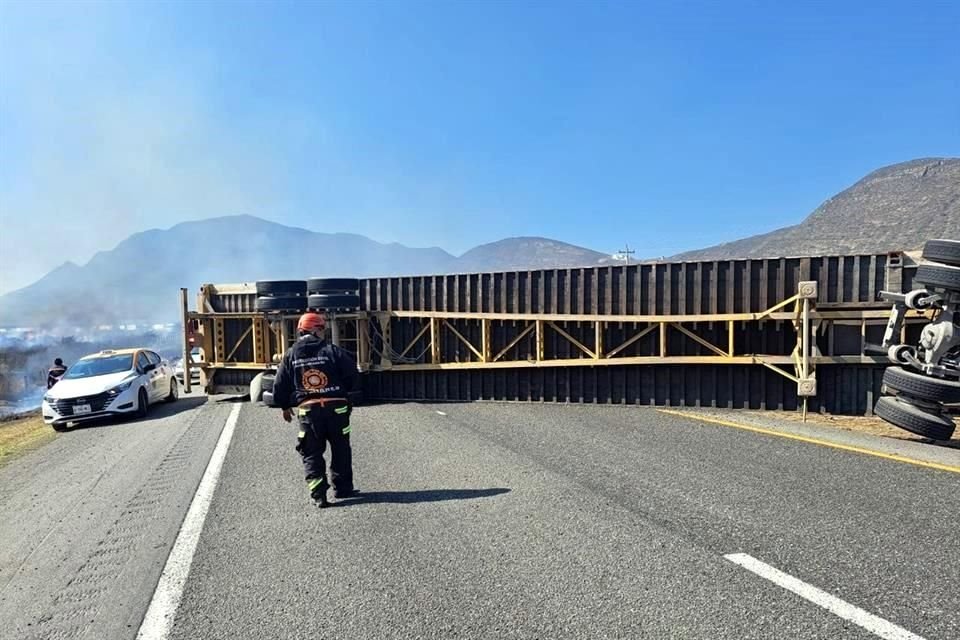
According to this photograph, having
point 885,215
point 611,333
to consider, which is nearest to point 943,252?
point 611,333

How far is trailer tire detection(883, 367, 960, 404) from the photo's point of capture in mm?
7910

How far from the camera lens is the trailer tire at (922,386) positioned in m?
7.91

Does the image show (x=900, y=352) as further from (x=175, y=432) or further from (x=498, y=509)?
(x=175, y=432)

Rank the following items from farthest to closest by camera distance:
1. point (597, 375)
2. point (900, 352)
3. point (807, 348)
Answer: point (597, 375)
point (807, 348)
point (900, 352)

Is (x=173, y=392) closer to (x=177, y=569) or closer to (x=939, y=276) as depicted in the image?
(x=177, y=569)

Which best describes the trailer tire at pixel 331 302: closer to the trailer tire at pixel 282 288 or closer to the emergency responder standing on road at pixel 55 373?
the trailer tire at pixel 282 288

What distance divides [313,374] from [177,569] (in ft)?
7.24

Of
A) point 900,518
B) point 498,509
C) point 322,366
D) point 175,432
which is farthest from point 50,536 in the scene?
point 900,518

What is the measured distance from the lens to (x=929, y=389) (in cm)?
803

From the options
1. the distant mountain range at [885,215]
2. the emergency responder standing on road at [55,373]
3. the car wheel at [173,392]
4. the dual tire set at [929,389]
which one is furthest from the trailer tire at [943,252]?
the distant mountain range at [885,215]

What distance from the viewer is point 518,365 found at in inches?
520

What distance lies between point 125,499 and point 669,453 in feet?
19.7

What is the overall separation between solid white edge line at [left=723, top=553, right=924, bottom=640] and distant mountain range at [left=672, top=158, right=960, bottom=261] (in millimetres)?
27274

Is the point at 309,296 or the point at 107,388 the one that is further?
the point at 309,296
